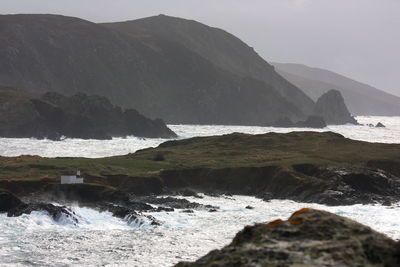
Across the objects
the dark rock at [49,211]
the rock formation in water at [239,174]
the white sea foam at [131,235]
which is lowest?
the white sea foam at [131,235]

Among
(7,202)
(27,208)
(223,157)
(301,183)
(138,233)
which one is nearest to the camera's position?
(138,233)

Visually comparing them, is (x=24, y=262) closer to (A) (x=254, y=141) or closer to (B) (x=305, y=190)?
(B) (x=305, y=190)

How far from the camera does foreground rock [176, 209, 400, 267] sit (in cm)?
1261

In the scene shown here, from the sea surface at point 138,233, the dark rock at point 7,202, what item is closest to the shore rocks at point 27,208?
the dark rock at point 7,202

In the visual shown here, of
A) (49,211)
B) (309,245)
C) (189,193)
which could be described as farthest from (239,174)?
(309,245)

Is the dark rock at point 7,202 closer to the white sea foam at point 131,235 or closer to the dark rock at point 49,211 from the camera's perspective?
the dark rock at point 49,211

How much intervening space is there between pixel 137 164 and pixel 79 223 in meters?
38.2

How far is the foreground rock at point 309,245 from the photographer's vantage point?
1261cm

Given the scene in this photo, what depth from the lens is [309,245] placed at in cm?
1314

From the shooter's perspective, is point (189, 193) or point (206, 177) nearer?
point (189, 193)

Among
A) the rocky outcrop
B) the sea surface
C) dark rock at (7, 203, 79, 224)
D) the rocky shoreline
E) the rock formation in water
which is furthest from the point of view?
the rocky outcrop

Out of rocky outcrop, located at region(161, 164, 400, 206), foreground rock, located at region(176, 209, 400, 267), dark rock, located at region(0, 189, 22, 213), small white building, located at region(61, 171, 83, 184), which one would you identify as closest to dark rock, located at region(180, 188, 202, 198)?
rocky outcrop, located at region(161, 164, 400, 206)

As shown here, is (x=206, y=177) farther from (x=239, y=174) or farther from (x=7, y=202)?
(x=7, y=202)

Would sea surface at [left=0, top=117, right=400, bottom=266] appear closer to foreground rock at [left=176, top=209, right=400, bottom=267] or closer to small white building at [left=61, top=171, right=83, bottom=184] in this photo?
small white building at [left=61, top=171, right=83, bottom=184]
